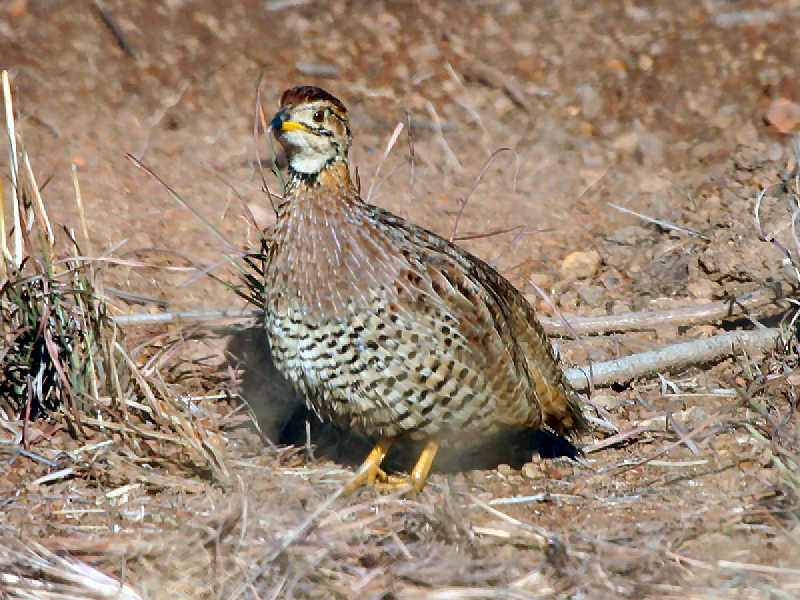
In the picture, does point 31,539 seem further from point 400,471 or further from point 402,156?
point 402,156

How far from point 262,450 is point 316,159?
1379 mm

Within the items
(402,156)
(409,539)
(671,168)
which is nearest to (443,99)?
(402,156)

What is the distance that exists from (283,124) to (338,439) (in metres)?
1.60

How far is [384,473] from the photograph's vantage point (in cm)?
504

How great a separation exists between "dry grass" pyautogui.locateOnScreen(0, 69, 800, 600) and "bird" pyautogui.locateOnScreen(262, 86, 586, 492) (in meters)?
0.35

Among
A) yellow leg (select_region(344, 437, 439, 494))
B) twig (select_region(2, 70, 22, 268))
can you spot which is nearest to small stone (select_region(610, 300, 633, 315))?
yellow leg (select_region(344, 437, 439, 494))

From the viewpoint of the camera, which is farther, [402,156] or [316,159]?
[402,156]

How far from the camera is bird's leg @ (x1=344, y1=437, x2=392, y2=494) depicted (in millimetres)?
4820

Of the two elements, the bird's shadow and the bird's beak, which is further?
the bird's shadow

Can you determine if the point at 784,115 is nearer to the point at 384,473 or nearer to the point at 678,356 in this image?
the point at 678,356

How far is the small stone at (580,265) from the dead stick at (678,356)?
1.02 meters

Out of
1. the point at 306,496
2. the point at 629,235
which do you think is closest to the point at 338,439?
the point at 306,496

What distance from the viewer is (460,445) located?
4.96 metres

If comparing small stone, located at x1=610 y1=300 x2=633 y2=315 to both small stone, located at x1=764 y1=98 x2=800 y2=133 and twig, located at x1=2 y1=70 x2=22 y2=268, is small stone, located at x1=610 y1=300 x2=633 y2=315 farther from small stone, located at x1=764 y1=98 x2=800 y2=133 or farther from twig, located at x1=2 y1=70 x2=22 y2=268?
twig, located at x1=2 y1=70 x2=22 y2=268
